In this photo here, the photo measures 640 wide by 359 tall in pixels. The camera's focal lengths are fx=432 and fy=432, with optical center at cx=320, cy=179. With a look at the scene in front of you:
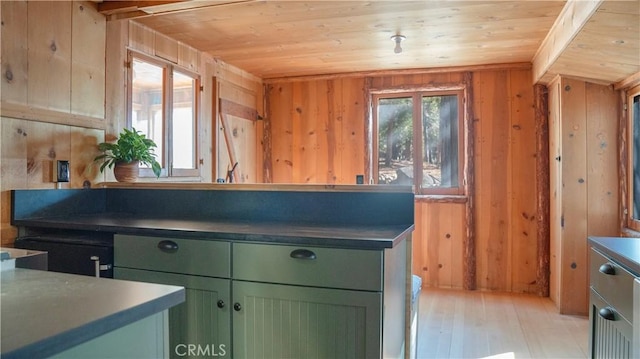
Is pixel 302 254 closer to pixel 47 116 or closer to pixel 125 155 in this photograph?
pixel 125 155

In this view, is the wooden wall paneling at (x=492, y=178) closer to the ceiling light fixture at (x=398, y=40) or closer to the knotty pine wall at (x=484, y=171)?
the knotty pine wall at (x=484, y=171)

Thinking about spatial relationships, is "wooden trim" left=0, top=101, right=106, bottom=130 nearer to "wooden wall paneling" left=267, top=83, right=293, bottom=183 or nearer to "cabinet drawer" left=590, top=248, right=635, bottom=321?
"wooden wall paneling" left=267, top=83, right=293, bottom=183

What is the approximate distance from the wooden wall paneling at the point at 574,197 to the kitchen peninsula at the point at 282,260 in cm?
216

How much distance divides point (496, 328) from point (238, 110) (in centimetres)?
314

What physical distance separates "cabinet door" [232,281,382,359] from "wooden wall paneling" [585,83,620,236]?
8.94 feet

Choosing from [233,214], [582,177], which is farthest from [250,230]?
[582,177]

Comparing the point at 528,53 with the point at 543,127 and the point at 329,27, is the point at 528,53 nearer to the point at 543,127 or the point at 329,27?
the point at 543,127

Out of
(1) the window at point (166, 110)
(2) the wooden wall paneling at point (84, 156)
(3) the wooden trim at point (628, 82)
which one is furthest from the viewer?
(1) the window at point (166, 110)

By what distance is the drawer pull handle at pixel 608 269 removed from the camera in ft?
5.36

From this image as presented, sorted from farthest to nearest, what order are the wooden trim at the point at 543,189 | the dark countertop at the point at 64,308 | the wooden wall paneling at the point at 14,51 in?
1. the wooden trim at the point at 543,189
2. the wooden wall paneling at the point at 14,51
3. the dark countertop at the point at 64,308

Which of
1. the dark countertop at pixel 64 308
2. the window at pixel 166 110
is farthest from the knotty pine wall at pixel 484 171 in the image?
the dark countertop at pixel 64 308

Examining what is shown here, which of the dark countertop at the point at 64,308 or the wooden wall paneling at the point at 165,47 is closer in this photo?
the dark countertop at the point at 64,308

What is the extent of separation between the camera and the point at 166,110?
3.51m

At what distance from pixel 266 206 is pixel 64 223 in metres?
1.03
